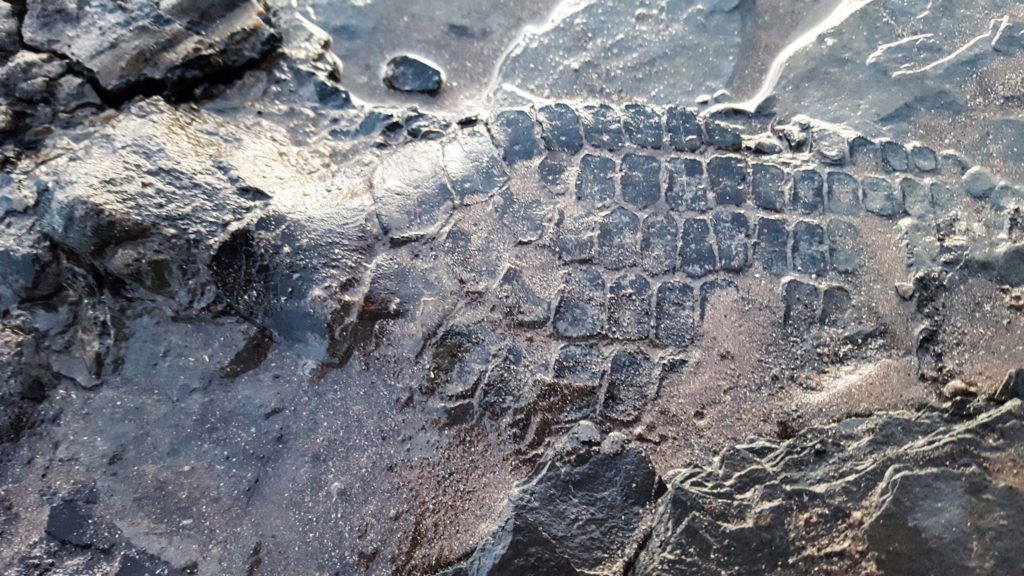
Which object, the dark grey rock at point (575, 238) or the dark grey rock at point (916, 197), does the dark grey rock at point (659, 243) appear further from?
the dark grey rock at point (916, 197)

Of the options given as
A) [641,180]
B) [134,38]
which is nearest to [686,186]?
[641,180]

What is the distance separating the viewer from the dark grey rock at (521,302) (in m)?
2.74

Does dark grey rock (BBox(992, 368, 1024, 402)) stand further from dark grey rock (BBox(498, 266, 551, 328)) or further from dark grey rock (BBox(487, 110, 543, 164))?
dark grey rock (BBox(487, 110, 543, 164))

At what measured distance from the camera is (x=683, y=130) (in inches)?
121

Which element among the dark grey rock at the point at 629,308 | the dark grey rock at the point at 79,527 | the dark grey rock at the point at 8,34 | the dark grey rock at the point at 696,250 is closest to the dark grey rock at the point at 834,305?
the dark grey rock at the point at 696,250

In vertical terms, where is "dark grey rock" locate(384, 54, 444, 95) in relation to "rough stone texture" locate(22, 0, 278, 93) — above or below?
below

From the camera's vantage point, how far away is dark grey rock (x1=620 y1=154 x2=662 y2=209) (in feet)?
9.52

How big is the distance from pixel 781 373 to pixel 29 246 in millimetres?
2573

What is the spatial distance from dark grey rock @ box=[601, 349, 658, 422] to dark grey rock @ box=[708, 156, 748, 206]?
686 millimetres

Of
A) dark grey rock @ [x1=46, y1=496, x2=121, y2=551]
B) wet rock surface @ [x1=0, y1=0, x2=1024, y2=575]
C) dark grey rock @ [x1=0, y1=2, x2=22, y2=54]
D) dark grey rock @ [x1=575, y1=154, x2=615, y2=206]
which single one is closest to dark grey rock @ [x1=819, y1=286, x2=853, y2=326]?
wet rock surface @ [x1=0, y1=0, x2=1024, y2=575]

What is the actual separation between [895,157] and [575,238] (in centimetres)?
134

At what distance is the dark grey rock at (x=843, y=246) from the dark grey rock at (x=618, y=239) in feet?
2.33

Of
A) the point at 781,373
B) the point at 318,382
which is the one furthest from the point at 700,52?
the point at 318,382

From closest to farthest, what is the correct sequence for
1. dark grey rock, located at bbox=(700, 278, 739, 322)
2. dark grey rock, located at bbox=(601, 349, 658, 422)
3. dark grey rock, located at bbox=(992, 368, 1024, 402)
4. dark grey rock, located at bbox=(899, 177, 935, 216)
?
dark grey rock, located at bbox=(992, 368, 1024, 402) → dark grey rock, located at bbox=(601, 349, 658, 422) → dark grey rock, located at bbox=(700, 278, 739, 322) → dark grey rock, located at bbox=(899, 177, 935, 216)
